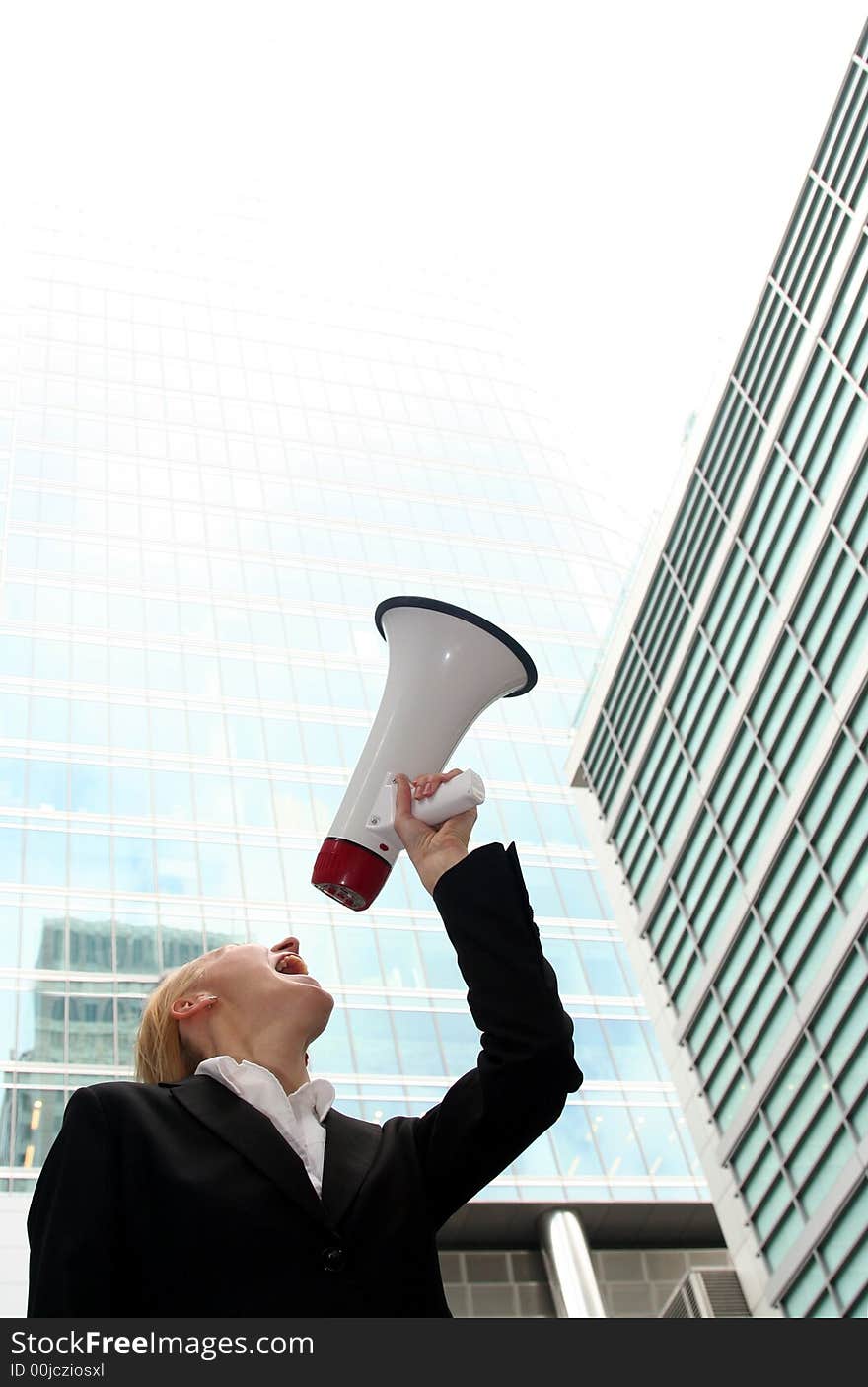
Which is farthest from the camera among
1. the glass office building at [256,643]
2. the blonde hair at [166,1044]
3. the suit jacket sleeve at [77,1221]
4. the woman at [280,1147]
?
the glass office building at [256,643]

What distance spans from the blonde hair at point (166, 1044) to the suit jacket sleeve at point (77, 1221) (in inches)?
20.4

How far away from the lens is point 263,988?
293 cm

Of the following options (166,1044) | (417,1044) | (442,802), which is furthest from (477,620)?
(417,1044)

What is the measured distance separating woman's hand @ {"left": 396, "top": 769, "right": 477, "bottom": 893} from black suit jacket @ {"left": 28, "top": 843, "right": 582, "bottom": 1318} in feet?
0.48

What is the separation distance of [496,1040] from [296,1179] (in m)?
0.48

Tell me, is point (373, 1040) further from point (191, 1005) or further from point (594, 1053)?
point (191, 1005)

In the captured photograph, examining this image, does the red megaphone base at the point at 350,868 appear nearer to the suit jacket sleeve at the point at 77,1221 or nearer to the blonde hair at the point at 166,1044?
the blonde hair at the point at 166,1044

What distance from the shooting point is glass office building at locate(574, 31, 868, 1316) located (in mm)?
16547

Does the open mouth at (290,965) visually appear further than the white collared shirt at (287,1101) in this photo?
Yes

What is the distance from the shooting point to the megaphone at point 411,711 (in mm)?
3174

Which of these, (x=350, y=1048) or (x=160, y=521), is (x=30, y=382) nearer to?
(x=160, y=521)

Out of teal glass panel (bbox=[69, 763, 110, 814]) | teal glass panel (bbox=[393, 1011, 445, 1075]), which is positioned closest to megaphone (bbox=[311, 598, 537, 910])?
teal glass panel (bbox=[393, 1011, 445, 1075])

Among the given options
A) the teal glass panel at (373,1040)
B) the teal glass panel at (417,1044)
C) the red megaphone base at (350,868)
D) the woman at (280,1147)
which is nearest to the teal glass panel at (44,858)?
the teal glass panel at (373,1040)

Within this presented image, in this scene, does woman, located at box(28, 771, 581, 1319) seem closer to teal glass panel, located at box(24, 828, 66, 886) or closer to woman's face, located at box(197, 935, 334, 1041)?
woman's face, located at box(197, 935, 334, 1041)
